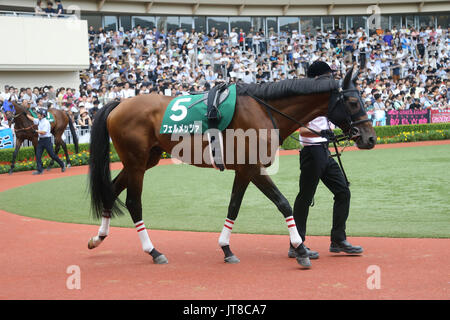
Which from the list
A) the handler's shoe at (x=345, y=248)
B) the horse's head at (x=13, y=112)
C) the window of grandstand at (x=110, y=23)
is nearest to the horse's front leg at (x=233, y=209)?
the handler's shoe at (x=345, y=248)

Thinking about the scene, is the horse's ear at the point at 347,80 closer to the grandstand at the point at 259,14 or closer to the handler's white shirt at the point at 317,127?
the handler's white shirt at the point at 317,127

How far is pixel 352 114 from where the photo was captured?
442 centimetres

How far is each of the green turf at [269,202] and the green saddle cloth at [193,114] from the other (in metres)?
1.74

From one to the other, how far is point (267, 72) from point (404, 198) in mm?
15810

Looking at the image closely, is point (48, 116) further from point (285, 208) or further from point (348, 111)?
point (348, 111)

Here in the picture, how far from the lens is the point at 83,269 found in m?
4.44

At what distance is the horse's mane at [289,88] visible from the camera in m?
4.50

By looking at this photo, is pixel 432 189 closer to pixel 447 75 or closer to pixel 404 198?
pixel 404 198

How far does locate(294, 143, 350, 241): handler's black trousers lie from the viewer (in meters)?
4.73

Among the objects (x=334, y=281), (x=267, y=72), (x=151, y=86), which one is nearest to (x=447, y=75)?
(x=267, y=72)

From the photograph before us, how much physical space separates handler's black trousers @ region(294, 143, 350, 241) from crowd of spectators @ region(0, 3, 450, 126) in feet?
34.4

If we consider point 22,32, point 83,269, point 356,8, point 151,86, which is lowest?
point 83,269

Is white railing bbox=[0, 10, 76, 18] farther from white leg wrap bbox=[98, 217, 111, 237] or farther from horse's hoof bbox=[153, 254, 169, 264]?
horse's hoof bbox=[153, 254, 169, 264]

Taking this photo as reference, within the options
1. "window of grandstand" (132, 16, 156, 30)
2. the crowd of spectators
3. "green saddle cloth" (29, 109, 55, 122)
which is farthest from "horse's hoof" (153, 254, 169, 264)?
"window of grandstand" (132, 16, 156, 30)
